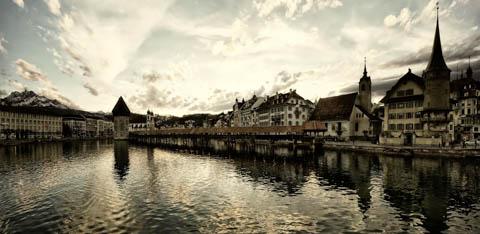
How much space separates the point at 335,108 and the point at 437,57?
2905 cm

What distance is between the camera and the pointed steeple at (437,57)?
169 feet

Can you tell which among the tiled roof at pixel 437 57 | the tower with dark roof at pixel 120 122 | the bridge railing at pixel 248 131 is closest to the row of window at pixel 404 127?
the tiled roof at pixel 437 57

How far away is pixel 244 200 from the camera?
21250 millimetres

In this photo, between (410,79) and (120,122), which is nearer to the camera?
(410,79)

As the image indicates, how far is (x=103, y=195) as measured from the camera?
75.4 ft

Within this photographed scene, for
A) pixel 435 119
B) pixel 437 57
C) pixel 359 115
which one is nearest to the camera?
pixel 435 119

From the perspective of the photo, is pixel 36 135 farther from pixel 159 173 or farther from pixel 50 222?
pixel 50 222

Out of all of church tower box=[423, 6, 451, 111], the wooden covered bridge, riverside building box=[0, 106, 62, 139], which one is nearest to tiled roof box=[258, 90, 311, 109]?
the wooden covered bridge

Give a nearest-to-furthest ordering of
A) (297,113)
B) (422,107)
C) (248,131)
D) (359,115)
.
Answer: (422,107) < (359,115) < (248,131) < (297,113)

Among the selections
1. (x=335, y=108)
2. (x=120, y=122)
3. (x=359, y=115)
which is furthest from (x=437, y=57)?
(x=120, y=122)

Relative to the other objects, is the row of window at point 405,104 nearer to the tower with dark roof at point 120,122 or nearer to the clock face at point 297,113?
the clock face at point 297,113

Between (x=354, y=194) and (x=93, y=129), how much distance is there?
205 m

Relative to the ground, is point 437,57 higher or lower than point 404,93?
higher

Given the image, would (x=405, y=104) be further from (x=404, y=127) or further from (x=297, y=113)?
(x=297, y=113)
